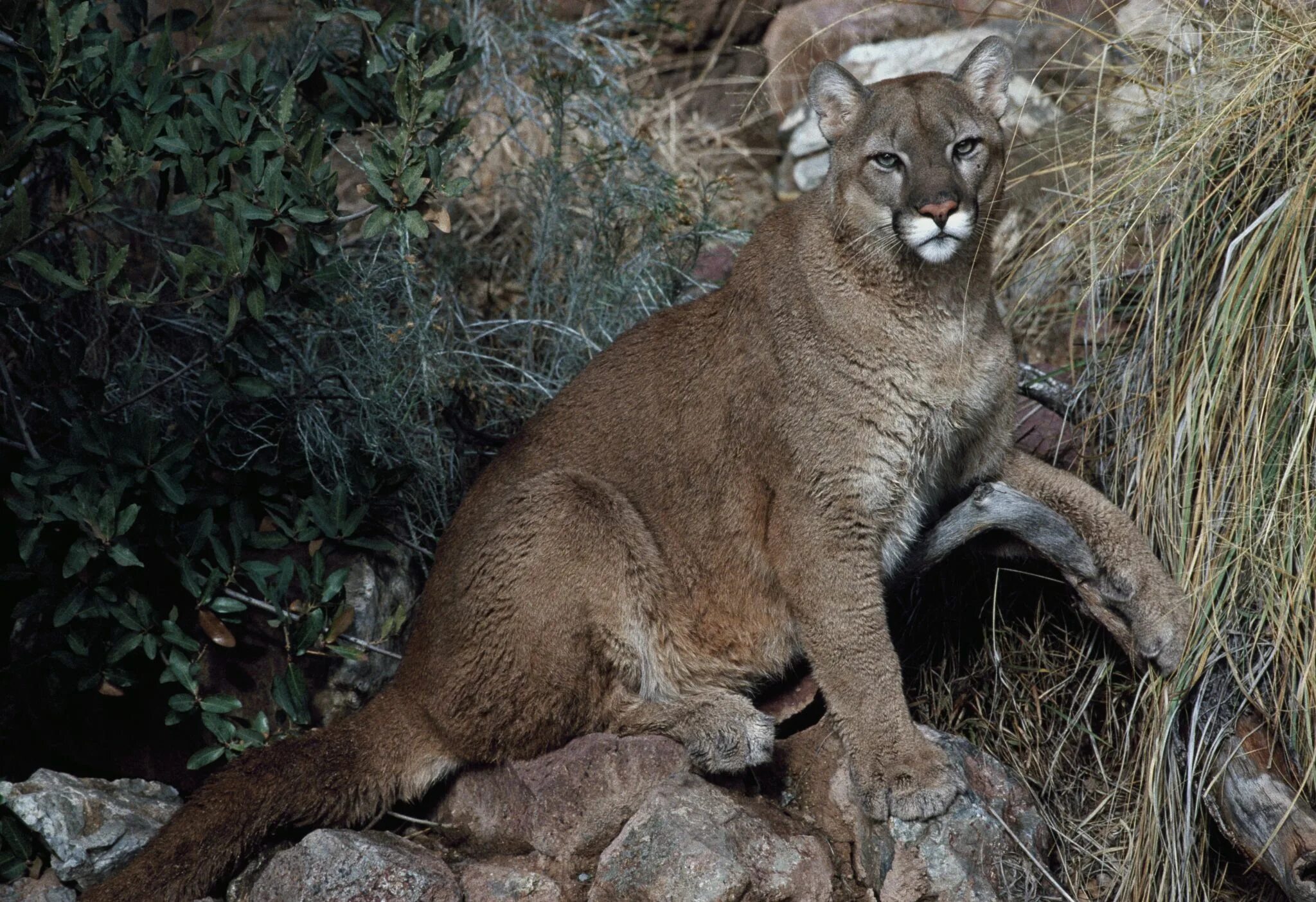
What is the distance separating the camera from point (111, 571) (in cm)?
412

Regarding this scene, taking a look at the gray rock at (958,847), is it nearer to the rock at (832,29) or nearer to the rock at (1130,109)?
the rock at (1130,109)

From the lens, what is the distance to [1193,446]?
3.95 m

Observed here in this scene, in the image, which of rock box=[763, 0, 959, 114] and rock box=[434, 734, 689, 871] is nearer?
rock box=[434, 734, 689, 871]

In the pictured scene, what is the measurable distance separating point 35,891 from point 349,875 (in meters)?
0.99

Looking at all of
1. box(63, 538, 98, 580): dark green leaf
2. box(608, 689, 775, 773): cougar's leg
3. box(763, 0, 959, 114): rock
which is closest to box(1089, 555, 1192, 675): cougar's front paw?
box(608, 689, 775, 773): cougar's leg

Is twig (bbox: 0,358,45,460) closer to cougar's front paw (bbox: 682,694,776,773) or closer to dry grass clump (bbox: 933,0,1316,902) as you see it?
cougar's front paw (bbox: 682,694,776,773)

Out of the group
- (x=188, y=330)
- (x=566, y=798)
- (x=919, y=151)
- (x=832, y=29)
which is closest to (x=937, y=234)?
(x=919, y=151)

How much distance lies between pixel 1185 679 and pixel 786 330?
5.28ft

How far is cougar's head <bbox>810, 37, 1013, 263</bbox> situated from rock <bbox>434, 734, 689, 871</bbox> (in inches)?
68.8

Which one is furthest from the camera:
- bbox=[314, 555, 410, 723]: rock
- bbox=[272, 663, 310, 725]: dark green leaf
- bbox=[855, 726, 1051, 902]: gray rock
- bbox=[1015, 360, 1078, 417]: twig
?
bbox=[1015, 360, 1078, 417]: twig

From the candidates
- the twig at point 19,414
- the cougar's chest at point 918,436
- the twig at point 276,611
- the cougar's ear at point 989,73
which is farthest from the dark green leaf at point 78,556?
the cougar's ear at point 989,73

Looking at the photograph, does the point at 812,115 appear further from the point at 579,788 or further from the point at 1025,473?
the point at 579,788

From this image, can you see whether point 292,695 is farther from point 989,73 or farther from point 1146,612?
point 989,73

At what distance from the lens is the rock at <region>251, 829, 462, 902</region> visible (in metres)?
3.60
